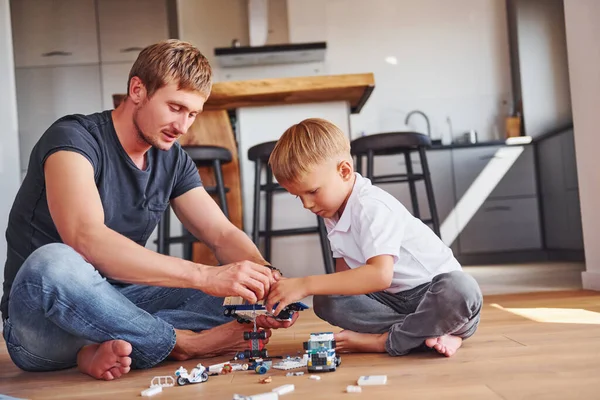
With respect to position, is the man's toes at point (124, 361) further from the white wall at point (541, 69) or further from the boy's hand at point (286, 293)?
the white wall at point (541, 69)

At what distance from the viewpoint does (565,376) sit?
1.30 metres

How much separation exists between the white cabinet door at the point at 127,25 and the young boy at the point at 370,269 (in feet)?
14.7

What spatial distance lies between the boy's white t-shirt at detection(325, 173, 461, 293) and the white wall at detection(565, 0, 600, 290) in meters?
1.55

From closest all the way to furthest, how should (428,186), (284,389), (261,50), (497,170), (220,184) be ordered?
(284,389) → (220,184) → (428,186) → (261,50) → (497,170)

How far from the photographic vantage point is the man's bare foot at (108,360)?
58.6 inches

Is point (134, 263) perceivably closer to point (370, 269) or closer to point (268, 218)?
point (370, 269)

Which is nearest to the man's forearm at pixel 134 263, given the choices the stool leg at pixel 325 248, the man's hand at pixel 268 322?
the man's hand at pixel 268 322

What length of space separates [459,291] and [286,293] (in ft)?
1.32

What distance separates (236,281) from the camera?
58.1 inches

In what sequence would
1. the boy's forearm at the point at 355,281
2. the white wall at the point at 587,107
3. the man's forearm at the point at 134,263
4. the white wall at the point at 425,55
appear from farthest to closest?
the white wall at the point at 425,55
the white wall at the point at 587,107
the boy's forearm at the point at 355,281
the man's forearm at the point at 134,263

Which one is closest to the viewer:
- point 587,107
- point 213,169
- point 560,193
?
point 587,107

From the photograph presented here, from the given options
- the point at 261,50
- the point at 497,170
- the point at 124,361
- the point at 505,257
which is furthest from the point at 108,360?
the point at 505,257

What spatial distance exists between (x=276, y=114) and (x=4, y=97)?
1305 millimetres

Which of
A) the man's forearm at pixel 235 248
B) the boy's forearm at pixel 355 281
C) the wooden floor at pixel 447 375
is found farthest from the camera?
the man's forearm at pixel 235 248
